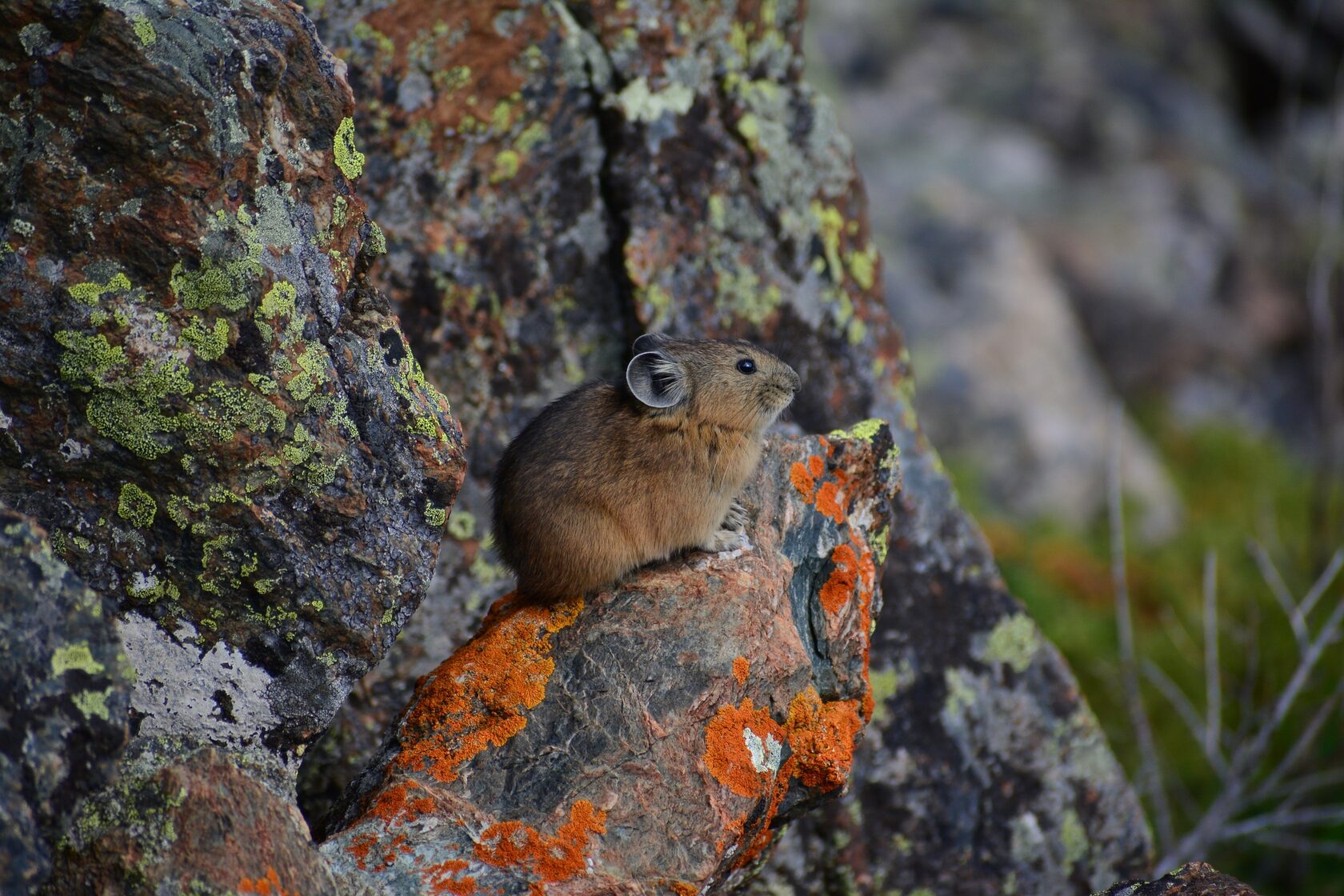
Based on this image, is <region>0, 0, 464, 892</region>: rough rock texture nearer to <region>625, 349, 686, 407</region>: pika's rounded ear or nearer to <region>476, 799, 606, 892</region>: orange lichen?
<region>476, 799, 606, 892</region>: orange lichen

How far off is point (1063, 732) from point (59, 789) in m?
5.07

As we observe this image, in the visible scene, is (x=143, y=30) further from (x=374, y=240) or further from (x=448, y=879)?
(x=448, y=879)

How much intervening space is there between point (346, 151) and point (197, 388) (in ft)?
3.47

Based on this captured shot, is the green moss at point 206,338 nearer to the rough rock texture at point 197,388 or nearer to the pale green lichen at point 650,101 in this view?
the rough rock texture at point 197,388

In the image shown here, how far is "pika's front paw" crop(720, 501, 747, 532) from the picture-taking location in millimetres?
5230

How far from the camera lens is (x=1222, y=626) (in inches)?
402

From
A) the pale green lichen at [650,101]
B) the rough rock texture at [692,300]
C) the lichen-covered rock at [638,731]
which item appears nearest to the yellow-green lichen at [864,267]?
the rough rock texture at [692,300]

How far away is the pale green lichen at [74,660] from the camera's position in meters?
3.14

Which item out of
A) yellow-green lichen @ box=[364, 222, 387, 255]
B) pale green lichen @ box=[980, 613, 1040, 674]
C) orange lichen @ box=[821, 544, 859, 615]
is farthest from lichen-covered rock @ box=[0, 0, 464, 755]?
pale green lichen @ box=[980, 613, 1040, 674]

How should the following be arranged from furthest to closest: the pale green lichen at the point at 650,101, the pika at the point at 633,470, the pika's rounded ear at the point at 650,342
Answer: the pale green lichen at the point at 650,101, the pika's rounded ear at the point at 650,342, the pika at the point at 633,470

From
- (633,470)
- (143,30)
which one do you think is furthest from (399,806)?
(143,30)

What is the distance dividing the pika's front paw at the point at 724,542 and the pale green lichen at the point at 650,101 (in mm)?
2547

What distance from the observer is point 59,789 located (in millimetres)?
3176

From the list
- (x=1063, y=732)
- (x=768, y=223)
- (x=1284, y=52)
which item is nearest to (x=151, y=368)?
(x=768, y=223)
